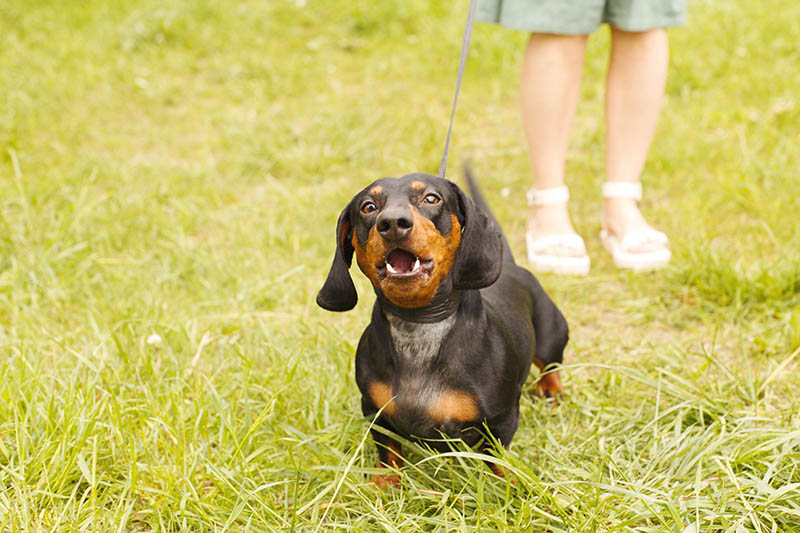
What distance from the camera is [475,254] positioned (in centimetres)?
176

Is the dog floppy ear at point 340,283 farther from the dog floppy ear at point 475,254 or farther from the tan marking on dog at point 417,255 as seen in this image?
the dog floppy ear at point 475,254

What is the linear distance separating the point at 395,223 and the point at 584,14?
5.63 ft

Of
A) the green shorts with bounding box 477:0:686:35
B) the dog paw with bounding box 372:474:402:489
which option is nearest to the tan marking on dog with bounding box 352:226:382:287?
the dog paw with bounding box 372:474:402:489

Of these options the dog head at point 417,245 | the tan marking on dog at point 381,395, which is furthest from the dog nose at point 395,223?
the tan marking on dog at point 381,395

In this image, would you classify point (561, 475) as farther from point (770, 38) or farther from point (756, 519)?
point (770, 38)

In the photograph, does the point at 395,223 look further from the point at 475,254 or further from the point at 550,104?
the point at 550,104

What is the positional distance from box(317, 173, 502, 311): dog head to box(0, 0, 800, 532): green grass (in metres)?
0.42

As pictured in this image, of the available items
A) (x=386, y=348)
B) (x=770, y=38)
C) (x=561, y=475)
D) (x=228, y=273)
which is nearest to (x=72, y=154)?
(x=228, y=273)

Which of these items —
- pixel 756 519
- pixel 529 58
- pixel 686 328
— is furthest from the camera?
pixel 529 58

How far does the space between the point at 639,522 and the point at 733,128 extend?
3264 mm

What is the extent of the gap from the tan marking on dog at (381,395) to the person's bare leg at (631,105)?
5.53ft

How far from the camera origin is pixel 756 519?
1.61 meters

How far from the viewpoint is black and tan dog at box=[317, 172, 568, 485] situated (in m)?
1.71

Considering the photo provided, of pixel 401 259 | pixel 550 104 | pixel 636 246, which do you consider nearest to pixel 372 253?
pixel 401 259
